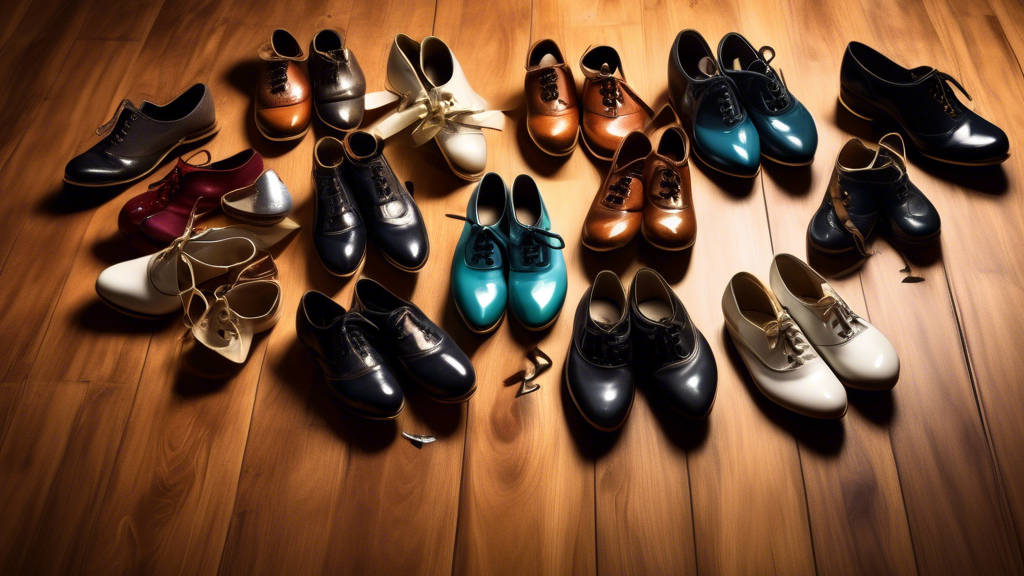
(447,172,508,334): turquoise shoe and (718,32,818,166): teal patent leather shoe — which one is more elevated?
(718,32,818,166): teal patent leather shoe

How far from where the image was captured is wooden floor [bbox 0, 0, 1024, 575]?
1.18 m

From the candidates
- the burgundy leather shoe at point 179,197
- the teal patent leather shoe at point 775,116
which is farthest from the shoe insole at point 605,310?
the burgundy leather shoe at point 179,197

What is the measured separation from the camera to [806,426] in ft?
4.17

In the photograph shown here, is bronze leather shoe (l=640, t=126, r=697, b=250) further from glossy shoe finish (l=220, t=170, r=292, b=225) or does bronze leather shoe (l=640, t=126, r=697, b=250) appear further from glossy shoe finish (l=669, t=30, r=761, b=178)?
glossy shoe finish (l=220, t=170, r=292, b=225)

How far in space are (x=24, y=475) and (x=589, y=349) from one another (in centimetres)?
128

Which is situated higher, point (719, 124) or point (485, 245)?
point (719, 124)

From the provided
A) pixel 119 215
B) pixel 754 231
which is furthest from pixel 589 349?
pixel 119 215

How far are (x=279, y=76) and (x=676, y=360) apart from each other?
1.40m

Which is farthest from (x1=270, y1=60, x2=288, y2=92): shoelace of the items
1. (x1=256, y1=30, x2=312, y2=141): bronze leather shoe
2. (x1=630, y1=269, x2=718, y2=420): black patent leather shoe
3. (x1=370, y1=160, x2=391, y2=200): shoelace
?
(x1=630, y1=269, x2=718, y2=420): black patent leather shoe

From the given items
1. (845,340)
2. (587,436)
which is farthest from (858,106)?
(587,436)

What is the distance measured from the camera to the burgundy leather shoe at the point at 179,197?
1469 mm

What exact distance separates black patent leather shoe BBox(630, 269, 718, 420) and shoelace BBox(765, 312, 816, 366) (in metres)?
0.14

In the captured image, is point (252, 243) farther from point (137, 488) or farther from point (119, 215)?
point (137, 488)

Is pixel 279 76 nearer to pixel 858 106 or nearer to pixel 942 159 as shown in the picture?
pixel 858 106
